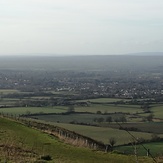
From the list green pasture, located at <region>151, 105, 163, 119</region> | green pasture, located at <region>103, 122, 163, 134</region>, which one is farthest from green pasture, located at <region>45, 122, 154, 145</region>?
green pasture, located at <region>151, 105, 163, 119</region>

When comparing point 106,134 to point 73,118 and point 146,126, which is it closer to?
point 146,126

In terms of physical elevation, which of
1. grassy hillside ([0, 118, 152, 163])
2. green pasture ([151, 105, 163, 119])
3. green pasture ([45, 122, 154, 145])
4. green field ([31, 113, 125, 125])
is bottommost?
green pasture ([151, 105, 163, 119])

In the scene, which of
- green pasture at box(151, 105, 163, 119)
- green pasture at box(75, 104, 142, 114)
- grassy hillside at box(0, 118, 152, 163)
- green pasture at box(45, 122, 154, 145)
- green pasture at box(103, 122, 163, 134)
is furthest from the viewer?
green pasture at box(75, 104, 142, 114)

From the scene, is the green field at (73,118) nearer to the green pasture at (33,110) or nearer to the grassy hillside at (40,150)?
the green pasture at (33,110)

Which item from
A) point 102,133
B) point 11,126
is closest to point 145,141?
point 102,133

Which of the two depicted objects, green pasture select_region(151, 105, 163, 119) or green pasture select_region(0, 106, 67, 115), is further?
green pasture select_region(0, 106, 67, 115)

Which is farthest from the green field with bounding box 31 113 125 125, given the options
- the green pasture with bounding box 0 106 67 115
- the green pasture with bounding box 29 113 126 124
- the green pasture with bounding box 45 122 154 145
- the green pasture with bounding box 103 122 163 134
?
the green pasture with bounding box 45 122 154 145

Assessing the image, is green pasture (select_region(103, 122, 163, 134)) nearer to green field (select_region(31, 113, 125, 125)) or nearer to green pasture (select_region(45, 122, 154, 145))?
green pasture (select_region(45, 122, 154, 145))

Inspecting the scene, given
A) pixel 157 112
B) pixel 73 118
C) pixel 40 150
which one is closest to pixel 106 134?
pixel 73 118

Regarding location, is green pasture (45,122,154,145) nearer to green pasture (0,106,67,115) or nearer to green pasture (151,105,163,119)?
green pasture (0,106,67,115)

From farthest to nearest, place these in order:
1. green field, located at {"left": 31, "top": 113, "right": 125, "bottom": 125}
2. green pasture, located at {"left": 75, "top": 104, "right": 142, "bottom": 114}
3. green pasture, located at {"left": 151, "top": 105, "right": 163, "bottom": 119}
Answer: green pasture, located at {"left": 75, "top": 104, "right": 142, "bottom": 114}
green pasture, located at {"left": 151, "top": 105, "right": 163, "bottom": 119}
green field, located at {"left": 31, "top": 113, "right": 125, "bottom": 125}

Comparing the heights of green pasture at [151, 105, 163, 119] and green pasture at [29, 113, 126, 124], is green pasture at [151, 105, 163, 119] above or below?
below
